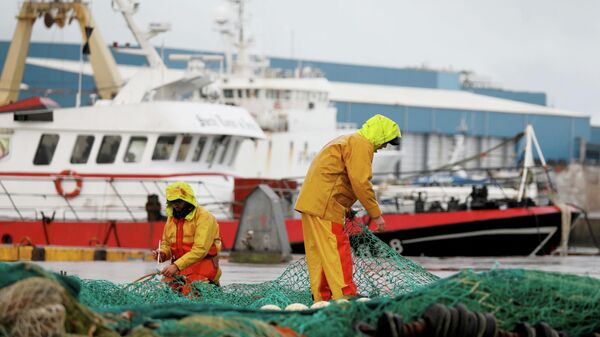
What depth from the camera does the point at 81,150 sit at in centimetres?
2303

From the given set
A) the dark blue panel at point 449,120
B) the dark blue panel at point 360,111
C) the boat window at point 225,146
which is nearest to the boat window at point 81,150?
the boat window at point 225,146

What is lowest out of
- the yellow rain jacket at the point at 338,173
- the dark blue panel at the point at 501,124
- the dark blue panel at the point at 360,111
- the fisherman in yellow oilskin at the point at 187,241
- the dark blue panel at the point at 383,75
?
the dark blue panel at the point at 501,124

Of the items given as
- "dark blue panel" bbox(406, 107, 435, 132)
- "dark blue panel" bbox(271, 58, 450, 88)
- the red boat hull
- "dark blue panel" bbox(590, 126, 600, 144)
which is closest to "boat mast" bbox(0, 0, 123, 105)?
the red boat hull

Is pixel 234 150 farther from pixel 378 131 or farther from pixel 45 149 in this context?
pixel 378 131

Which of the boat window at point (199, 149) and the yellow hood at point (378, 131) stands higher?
the yellow hood at point (378, 131)

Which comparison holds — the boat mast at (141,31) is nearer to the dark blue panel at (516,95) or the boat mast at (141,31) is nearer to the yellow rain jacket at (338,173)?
the yellow rain jacket at (338,173)

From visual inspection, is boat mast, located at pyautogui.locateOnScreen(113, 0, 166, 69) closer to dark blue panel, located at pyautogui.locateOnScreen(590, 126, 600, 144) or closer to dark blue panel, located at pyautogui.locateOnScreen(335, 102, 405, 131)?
dark blue panel, located at pyautogui.locateOnScreen(335, 102, 405, 131)

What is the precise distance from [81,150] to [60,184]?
675 millimetres

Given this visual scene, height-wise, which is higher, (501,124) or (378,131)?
(378,131)

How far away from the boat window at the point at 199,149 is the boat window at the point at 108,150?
1400 millimetres

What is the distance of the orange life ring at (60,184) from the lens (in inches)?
898

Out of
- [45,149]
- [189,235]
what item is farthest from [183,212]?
[45,149]

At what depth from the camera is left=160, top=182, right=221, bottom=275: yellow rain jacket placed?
9.41 metres

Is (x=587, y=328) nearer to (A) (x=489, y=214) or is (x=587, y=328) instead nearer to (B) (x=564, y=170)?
(A) (x=489, y=214)
